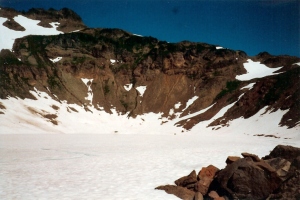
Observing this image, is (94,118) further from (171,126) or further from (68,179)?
(68,179)

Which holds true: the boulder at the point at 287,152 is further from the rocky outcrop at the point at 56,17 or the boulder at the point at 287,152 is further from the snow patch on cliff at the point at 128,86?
the rocky outcrop at the point at 56,17

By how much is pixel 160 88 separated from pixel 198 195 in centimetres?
10323

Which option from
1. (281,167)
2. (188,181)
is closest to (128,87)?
(188,181)

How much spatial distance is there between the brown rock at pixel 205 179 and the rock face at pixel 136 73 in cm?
6426

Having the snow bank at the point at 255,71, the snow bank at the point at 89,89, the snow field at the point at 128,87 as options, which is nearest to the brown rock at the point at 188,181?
the snow bank at the point at 89,89

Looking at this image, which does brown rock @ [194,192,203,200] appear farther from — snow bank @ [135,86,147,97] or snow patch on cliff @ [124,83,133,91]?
snow patch on cliff @ [124,83,133,91]

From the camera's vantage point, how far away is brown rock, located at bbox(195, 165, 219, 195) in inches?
458

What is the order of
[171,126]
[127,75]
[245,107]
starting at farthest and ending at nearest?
[127,75] → [171,126] → [245,107]

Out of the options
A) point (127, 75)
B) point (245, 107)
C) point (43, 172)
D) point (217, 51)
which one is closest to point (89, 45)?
point (127, 75)

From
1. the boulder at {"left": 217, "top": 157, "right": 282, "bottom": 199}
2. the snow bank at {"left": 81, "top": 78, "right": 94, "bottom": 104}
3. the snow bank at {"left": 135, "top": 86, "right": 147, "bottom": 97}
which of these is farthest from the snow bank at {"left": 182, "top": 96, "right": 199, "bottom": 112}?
the boulder at {"left": 217, "top": 157, "right": 282, "bottom": 199}

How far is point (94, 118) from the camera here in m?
93.2

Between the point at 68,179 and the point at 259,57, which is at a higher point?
the point at 259,57

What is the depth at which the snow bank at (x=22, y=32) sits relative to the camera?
123625 mm

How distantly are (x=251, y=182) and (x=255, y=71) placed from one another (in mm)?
118021
